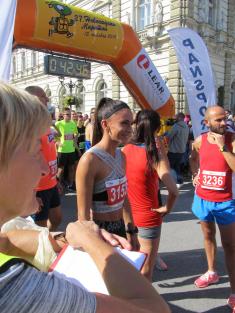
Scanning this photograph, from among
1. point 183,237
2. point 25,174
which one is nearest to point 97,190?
point 25,174

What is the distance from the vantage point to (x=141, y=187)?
124 inches

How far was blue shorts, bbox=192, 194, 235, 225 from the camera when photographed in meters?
3.38

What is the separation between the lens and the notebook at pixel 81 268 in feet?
3.53

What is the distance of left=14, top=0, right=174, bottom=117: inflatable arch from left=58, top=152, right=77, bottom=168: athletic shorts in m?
2.30

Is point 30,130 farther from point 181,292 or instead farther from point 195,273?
point 195,273

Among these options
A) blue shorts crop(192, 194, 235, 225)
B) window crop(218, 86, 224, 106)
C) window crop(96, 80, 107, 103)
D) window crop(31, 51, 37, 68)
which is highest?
window crop(31, 51, 37, 68)

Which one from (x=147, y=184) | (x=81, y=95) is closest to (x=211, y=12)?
(x=81, y=95)

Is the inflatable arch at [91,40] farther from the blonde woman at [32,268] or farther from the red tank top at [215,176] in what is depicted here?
the blonde woman at [32,268]

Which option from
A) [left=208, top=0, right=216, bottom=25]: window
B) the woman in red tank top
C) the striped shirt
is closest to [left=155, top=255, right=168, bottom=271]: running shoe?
the woman in red tank top

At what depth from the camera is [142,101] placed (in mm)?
7004

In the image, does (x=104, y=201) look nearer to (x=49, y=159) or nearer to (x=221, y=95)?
(x=49, y=159)

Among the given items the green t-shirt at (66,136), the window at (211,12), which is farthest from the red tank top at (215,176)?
the window at (211,12)

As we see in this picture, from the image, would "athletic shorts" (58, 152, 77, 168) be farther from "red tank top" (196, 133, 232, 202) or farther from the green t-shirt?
"red tank top" (196, 133, 232, 202)

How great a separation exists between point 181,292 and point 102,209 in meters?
1.54
